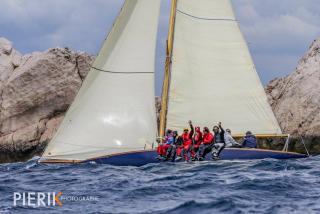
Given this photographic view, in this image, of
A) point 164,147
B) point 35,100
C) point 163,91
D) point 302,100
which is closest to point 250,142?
point 164,147

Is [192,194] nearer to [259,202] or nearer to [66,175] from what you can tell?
[259,202]

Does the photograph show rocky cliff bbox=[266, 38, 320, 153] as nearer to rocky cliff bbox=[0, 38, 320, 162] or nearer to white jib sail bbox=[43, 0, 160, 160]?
rocky cliff bbox=[0, 38, 320, 162]

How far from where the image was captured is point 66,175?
70.4 ft

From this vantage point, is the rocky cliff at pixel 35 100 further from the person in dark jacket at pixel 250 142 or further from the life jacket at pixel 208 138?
the life jacket at pixel 208 138

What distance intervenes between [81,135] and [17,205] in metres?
9.44

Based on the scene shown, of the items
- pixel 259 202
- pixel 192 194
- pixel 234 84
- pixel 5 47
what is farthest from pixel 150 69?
pixel 5 47

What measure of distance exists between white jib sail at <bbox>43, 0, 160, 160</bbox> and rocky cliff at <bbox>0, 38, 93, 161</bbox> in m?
14.1

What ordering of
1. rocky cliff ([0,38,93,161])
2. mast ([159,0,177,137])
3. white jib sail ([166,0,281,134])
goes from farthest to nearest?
rocky cliff ([0,38,93,161])
white jib sail ([166,0,281,134])
mast ([159,0,177,137])

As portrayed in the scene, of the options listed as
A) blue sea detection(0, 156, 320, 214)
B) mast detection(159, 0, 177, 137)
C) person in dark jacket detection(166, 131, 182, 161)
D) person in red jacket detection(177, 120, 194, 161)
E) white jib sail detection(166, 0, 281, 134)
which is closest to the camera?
blue sea detection(0, 156, 320, 214)

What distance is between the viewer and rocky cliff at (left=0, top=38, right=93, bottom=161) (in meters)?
38.6

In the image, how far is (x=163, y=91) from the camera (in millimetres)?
26484

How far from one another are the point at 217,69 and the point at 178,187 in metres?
9.93

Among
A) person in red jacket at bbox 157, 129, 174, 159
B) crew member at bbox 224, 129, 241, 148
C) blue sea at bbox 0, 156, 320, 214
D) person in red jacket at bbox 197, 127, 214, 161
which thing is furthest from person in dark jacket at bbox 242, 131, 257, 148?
person in red jacket at bbox 157, 129, 174, 159

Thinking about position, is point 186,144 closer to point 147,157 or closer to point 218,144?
point 218,144
